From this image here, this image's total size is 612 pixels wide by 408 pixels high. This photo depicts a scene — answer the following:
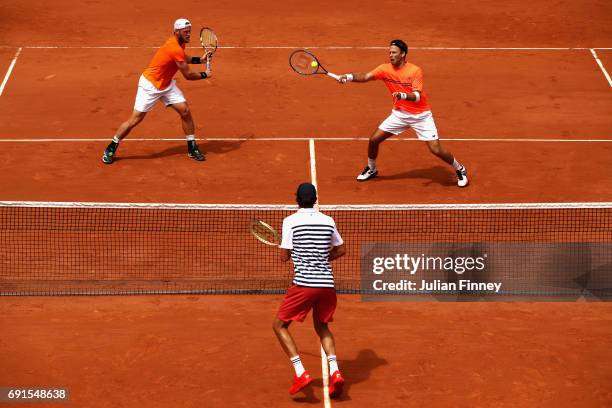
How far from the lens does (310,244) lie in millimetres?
10227

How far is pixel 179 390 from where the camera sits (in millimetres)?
10727

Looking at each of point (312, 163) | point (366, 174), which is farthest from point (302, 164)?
point (366, 174)

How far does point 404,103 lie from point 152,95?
3.77m

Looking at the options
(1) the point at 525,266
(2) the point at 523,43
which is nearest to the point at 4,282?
(1) the point at 525,266

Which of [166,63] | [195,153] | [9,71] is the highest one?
[166,63]

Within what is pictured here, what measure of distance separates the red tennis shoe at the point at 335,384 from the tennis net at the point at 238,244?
256cm

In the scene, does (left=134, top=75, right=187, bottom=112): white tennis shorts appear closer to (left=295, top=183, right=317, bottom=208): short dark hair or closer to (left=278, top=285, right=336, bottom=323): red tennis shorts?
(left=295, top=183, right=317, bottom=208): short dark hair

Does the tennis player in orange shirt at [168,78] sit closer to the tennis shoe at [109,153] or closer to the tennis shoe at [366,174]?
the tennis shoe at [109,153]

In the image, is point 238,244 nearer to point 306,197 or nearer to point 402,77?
point 402,77

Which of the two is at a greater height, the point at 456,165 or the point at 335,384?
the point at 456,165

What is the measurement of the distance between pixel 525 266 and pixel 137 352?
5.10 meters

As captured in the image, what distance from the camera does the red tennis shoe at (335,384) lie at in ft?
33.8

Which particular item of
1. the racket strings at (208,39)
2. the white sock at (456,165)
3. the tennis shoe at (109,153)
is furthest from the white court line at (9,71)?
the white sock at (456,165)

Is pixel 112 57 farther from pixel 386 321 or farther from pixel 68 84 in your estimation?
pixel 386 321
